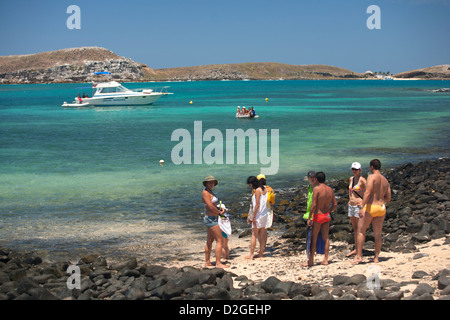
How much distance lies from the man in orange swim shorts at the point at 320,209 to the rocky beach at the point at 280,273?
23.6 inches

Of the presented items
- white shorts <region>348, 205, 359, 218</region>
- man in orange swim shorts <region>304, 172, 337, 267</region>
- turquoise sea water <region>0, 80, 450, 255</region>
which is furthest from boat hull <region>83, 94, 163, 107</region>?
man in orange swim shorts <region>304, 172, 337, 267</region>

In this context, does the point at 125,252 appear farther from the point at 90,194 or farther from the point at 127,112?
the point at 127,112

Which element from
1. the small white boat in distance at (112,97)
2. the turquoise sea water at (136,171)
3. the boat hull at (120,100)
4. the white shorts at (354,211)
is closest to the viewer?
the white shorts at (354,211)

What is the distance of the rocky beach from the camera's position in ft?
25.5

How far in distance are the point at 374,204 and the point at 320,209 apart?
1.01 metres

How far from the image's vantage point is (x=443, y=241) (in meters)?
10.1

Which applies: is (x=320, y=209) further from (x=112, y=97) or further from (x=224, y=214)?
(x=112, y=97)

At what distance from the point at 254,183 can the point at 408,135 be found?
27.6m

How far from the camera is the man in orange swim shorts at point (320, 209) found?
905 cm

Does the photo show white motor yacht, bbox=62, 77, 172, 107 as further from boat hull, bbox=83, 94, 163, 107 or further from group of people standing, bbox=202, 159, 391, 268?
group of people standing, bbox=202, 159, 391, 268

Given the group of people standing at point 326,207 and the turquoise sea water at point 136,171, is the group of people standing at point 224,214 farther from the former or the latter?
the turquoise sea water at point 136,171

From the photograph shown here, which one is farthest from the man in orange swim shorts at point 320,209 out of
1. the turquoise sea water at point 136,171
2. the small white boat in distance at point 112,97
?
the small white boat in distance at point 112,97

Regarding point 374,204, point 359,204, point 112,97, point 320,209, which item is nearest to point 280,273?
point 320,209

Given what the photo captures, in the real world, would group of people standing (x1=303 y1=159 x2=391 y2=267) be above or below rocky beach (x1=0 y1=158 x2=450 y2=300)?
above
